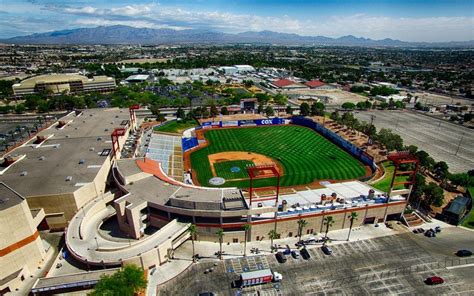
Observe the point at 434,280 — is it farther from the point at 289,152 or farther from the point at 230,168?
the point at 289,152

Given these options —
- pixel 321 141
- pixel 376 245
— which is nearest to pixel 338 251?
pixel 376 245

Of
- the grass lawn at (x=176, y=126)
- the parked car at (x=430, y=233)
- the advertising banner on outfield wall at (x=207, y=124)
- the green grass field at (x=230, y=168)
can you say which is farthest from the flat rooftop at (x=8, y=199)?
the advertising banner on outfield wall at (x=207, y=124)

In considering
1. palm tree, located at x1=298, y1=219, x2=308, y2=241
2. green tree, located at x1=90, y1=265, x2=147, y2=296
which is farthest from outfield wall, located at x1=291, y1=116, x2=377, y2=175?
green tree, located at x1=90, y1=265, x2=147, y2=296

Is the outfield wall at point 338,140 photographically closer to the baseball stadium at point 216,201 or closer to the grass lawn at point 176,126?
the baseball stadium at point 216,201

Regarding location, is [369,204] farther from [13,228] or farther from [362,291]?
[13,228]

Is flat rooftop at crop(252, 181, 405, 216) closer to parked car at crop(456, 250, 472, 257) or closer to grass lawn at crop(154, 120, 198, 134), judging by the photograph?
parked car at crop(456, 250, 472, 257)

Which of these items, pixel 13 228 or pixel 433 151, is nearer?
pixel 13 228

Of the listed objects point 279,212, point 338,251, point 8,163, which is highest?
point 8,163
